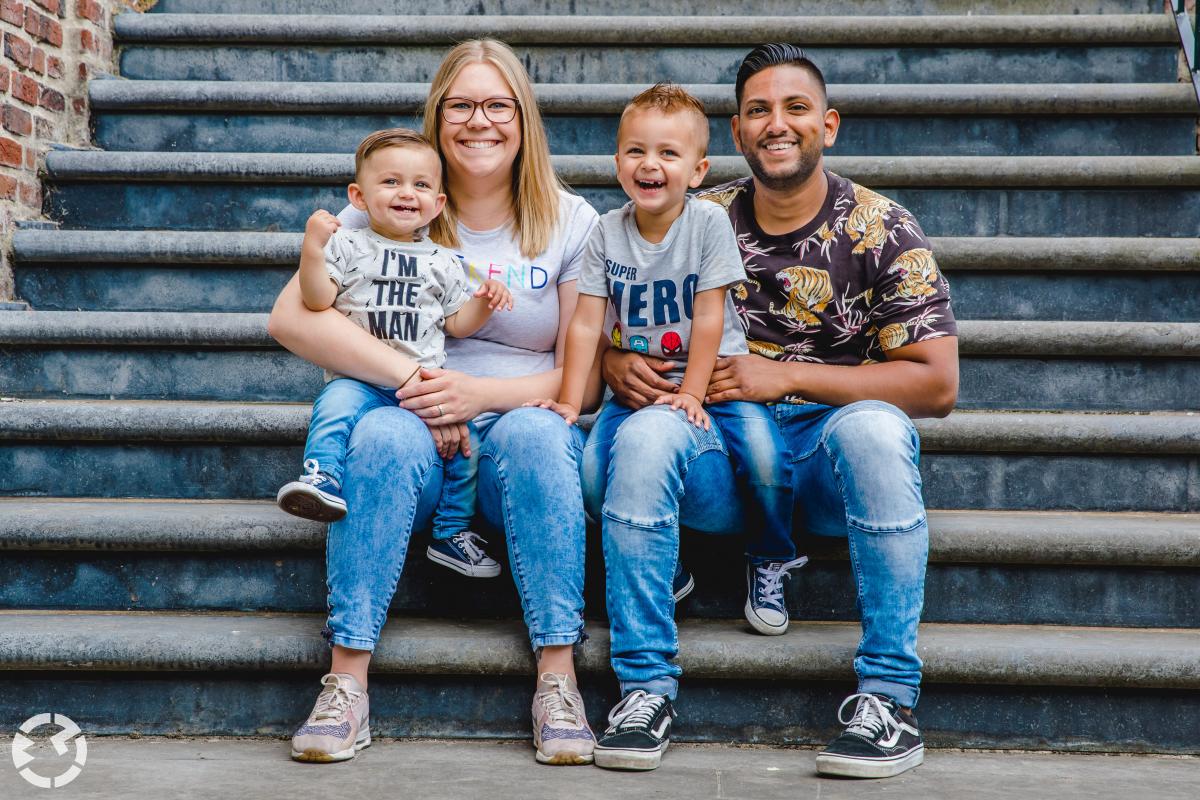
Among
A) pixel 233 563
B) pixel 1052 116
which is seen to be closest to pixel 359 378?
pixel 233 563

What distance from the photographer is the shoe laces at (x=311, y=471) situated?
1707 millimetres

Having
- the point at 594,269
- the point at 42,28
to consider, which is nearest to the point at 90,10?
the point at 42,28

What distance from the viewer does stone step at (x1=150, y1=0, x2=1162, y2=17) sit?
3.40 meters

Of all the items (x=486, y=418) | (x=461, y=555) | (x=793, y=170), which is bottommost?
(x=461, y=555)

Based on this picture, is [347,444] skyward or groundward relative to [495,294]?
groundward

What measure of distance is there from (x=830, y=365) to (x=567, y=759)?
0.86 meters

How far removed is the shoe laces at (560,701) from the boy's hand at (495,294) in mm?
677

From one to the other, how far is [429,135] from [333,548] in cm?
85

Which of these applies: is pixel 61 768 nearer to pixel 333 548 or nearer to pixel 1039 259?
pixel 333 548

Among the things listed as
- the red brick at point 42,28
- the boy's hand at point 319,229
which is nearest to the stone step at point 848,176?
the red brick at point 42,28

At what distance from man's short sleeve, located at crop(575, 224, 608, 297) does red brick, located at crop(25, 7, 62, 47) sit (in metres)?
1.75

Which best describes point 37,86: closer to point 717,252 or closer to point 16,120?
point 16,120

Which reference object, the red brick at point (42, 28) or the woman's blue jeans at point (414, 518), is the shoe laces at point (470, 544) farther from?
the red brick at point (42, 28)

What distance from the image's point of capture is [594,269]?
79.6 inches
